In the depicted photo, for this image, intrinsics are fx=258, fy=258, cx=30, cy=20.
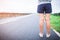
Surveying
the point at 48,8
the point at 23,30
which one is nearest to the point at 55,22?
the point at 48,8

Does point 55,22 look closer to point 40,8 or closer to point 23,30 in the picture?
point 40,8

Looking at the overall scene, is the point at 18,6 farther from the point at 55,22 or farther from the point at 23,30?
the point at 55,22

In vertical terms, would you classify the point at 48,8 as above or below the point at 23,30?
above

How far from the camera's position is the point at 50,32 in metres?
2.63

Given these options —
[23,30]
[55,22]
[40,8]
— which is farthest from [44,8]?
[23,30]

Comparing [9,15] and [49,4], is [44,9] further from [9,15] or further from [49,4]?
[9,15]

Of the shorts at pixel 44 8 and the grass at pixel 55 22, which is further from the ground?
the shorts at pixel 44 8

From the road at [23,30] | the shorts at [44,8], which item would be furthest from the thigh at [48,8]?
the road at [23,30]

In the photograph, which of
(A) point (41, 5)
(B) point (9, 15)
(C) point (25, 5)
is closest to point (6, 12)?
(B) point (9, 15)

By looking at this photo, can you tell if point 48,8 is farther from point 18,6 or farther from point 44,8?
point 18,6

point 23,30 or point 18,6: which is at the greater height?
point 18,6

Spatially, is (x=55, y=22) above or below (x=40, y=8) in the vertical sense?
below

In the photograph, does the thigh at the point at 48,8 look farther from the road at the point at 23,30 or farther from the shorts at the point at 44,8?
the road at the point at 23,30

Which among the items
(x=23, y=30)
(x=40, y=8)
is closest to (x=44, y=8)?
(x=40, y=8)
